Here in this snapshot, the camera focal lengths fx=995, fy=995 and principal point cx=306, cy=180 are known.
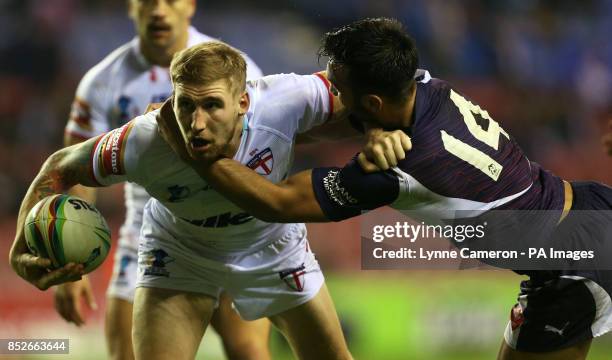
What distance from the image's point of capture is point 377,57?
3730 mm

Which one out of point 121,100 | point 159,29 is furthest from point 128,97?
point 159,29

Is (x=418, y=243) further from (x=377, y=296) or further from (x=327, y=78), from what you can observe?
(x=377, y=296)

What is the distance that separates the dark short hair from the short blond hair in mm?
379

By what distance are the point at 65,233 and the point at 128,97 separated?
184cm

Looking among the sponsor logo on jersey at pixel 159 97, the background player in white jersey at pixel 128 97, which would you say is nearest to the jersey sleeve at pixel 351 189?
the background player in white jersey at pixel 128 97

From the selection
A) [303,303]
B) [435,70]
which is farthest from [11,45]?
[303,303]

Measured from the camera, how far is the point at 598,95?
1021 cm

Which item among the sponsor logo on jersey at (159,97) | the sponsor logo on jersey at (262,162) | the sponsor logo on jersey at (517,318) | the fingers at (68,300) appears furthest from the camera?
the sponsor logo on jersey at (159,97)

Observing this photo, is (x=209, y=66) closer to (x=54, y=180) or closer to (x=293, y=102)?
(x=293, y=102)

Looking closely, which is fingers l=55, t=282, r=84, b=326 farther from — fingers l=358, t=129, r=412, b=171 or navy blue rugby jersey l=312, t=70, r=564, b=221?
fingers l=358, t=129, r=412, b=171

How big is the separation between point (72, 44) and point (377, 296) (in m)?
4.70

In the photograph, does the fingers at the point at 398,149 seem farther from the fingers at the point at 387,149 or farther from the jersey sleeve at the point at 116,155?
the jersey sleeve at the point at 116,155

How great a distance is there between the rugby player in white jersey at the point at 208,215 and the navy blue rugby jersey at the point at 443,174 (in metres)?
0.41

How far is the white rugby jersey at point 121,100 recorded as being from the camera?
553 centimetres
